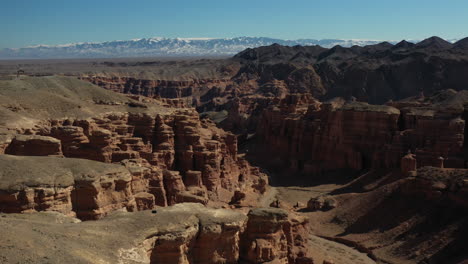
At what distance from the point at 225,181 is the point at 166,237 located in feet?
109

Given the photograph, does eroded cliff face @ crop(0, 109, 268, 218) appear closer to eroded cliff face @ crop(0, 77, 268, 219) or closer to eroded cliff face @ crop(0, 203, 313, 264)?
eroded cliff face @ crop(0, 77, 268, 219)

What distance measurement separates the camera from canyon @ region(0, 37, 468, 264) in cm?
2727

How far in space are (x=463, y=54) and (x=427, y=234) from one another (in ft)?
424

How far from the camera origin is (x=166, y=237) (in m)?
26.1

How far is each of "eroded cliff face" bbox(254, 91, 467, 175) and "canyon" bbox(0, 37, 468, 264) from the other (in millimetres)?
207

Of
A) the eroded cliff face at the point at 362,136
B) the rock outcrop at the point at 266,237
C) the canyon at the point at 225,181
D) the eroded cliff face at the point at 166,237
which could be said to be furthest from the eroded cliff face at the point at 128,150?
the eroded cliff face at the point at 362,136

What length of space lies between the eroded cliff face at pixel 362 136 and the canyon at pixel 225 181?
207 millimetres

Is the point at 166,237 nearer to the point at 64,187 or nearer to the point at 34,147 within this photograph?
the point at 64,187

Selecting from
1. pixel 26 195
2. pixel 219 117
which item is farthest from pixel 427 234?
pixel 219 117

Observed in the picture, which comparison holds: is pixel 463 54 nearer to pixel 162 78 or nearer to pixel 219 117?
pixel 219 117

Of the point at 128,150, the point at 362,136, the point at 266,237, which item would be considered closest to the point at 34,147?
the point at 128,150

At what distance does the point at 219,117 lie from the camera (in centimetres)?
12612

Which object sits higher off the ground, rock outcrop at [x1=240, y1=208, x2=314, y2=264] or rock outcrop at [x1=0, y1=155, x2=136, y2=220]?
rock outcrop at [x1=0, y1=155, x2=136, y2=220]

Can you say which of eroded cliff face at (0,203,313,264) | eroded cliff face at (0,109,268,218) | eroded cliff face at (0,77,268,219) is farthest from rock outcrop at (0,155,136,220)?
eroded cliff face at (0,109,268,218)
